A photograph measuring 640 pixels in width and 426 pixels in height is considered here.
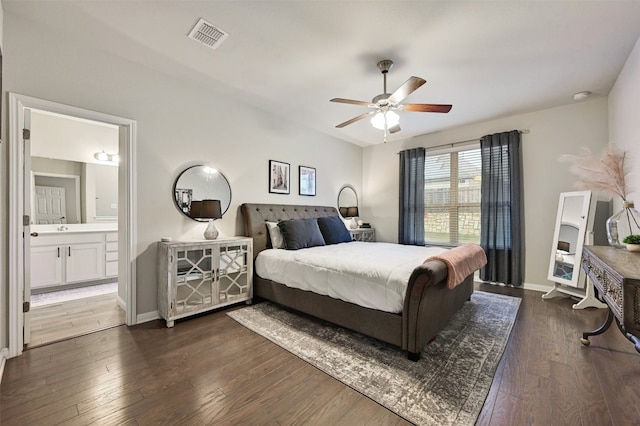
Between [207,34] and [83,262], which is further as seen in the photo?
[83,262]

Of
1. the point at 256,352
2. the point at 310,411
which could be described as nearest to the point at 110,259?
the point at 256,352

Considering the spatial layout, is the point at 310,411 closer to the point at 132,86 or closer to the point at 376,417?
the point at 376,417

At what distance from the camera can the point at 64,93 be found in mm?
2369

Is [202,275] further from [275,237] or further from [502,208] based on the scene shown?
[502,208]

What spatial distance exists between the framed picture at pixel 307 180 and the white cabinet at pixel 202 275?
162 centimetres

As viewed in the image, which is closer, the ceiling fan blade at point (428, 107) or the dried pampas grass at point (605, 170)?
the dried pampas grass at point (605, 170)

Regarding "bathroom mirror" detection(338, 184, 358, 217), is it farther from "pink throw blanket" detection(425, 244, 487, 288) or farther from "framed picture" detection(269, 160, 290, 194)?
"pink throw blanket" detection(425, 244, 487, 288)

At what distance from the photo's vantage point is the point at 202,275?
2.91 metres

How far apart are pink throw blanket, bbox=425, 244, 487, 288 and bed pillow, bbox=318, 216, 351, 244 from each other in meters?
1.78

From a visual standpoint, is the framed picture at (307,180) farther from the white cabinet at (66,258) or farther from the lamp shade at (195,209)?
the white cabinet at (66,258)

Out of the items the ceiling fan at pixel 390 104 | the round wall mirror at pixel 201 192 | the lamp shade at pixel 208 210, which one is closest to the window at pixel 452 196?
the ceiling fan at pixel 390 104

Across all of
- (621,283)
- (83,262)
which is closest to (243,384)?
(621,283)

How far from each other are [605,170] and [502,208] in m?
1.99

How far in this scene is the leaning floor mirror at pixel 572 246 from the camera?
3.34 metres
